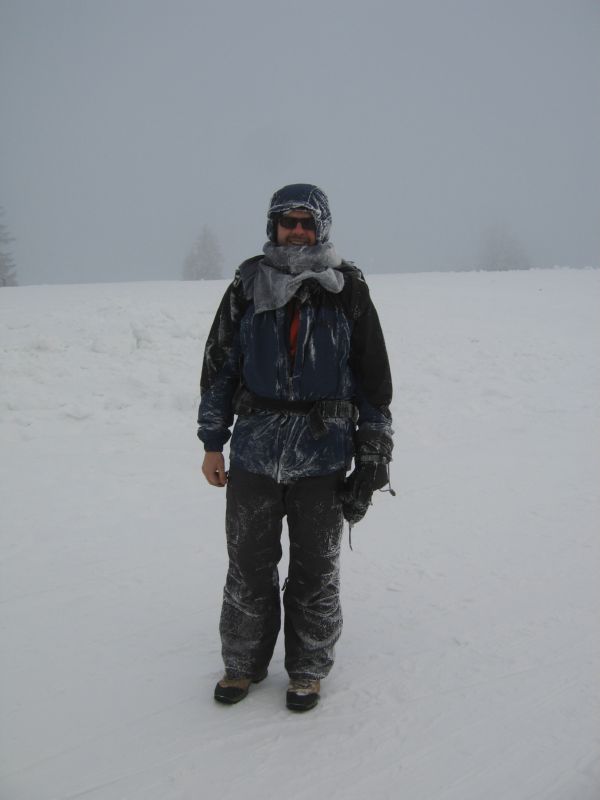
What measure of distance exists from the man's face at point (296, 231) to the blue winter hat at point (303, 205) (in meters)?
0.02

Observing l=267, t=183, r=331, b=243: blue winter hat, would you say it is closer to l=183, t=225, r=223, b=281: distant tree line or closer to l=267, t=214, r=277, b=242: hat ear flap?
l=267, t=214, r=277, b=242: hat ear flap

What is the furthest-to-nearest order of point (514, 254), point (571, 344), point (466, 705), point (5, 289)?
point (514, 254) < point (5, 289) < point (571, 344) < point (466, 705)

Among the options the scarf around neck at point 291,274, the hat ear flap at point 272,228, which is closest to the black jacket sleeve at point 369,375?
the scarf around neck at point 291,274

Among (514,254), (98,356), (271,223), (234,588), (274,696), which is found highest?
(514,254)

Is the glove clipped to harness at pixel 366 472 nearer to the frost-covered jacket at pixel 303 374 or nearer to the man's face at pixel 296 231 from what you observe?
the frost-covered jacket at pixel 303 374

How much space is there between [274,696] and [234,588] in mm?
504

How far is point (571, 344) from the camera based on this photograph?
11.7 meters

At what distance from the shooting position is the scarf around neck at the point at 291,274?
2.63 m

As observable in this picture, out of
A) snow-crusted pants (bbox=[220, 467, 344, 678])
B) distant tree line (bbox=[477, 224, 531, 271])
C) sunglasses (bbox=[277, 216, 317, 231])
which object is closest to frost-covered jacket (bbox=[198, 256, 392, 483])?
snow-crusted pants (bbox=[220, 467, 344, 678])

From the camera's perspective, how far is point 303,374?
268 centimetres

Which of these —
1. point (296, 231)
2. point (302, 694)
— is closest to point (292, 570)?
point (302, 694)

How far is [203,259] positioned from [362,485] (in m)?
42.2

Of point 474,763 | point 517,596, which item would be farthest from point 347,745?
point 517,596

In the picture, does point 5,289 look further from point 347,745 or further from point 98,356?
point 347,745
